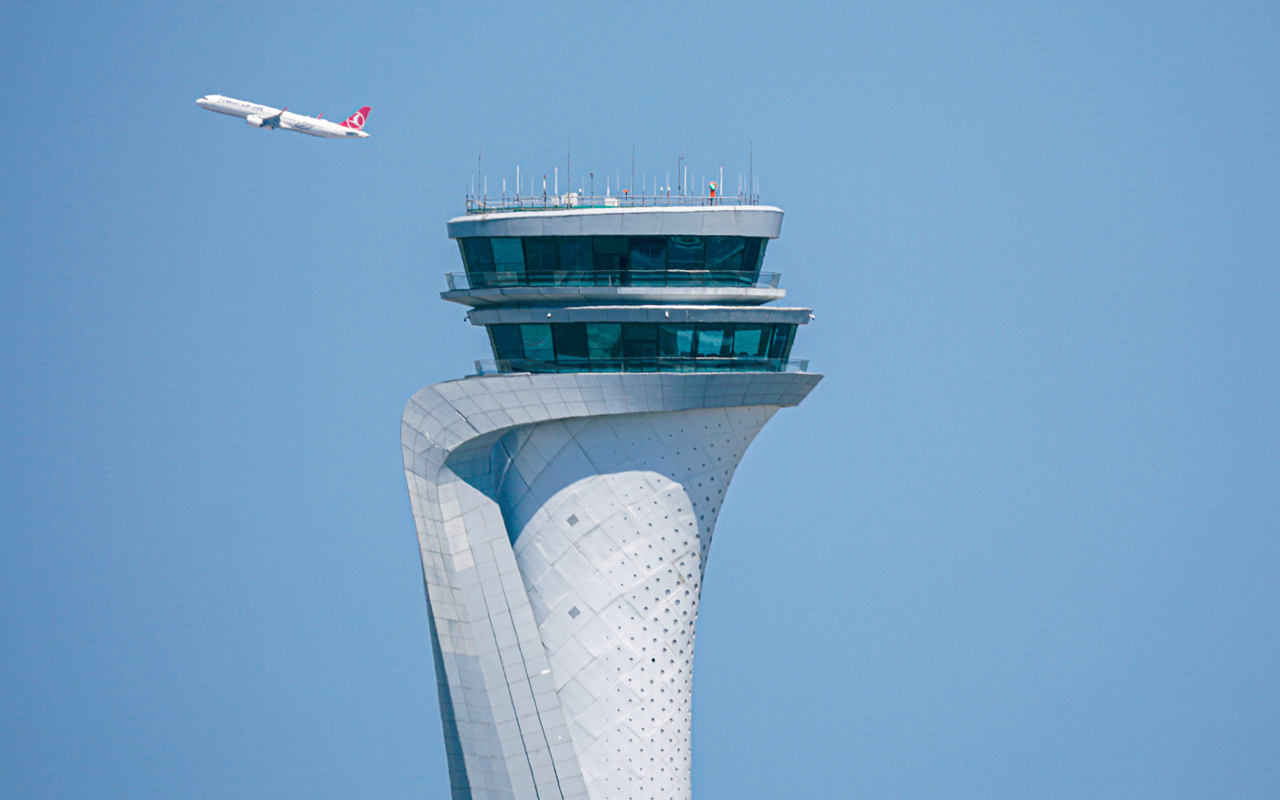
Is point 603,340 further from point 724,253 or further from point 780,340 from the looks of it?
point 780,340

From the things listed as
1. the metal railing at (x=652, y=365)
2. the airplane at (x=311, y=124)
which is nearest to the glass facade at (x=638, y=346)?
the metal railing at (x=652, y=365)

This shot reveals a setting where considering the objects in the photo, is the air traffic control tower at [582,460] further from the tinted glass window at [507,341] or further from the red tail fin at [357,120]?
the red tail fin at [357,120]

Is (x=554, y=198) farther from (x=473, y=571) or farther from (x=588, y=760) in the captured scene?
(x=588, y=760)

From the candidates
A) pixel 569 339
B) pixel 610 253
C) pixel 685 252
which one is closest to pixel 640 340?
pixel 569 339

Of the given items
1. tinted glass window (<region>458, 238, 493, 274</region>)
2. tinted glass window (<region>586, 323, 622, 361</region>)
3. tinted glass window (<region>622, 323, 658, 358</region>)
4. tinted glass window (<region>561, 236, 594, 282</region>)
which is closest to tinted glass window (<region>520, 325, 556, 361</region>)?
tinted glass window (<region>586, 323, 622, 361</region>)

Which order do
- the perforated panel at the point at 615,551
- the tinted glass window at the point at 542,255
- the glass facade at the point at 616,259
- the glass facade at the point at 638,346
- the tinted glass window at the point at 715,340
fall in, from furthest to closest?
the perforated panel at the point at 615,551 < the tinted glass window at the point at 715,340 < the glass facade at the point at 638,346 < the tinted glass window at the point at 542,255 < the glass facade at the point at 616,259

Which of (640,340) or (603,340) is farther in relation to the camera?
(603,340)
